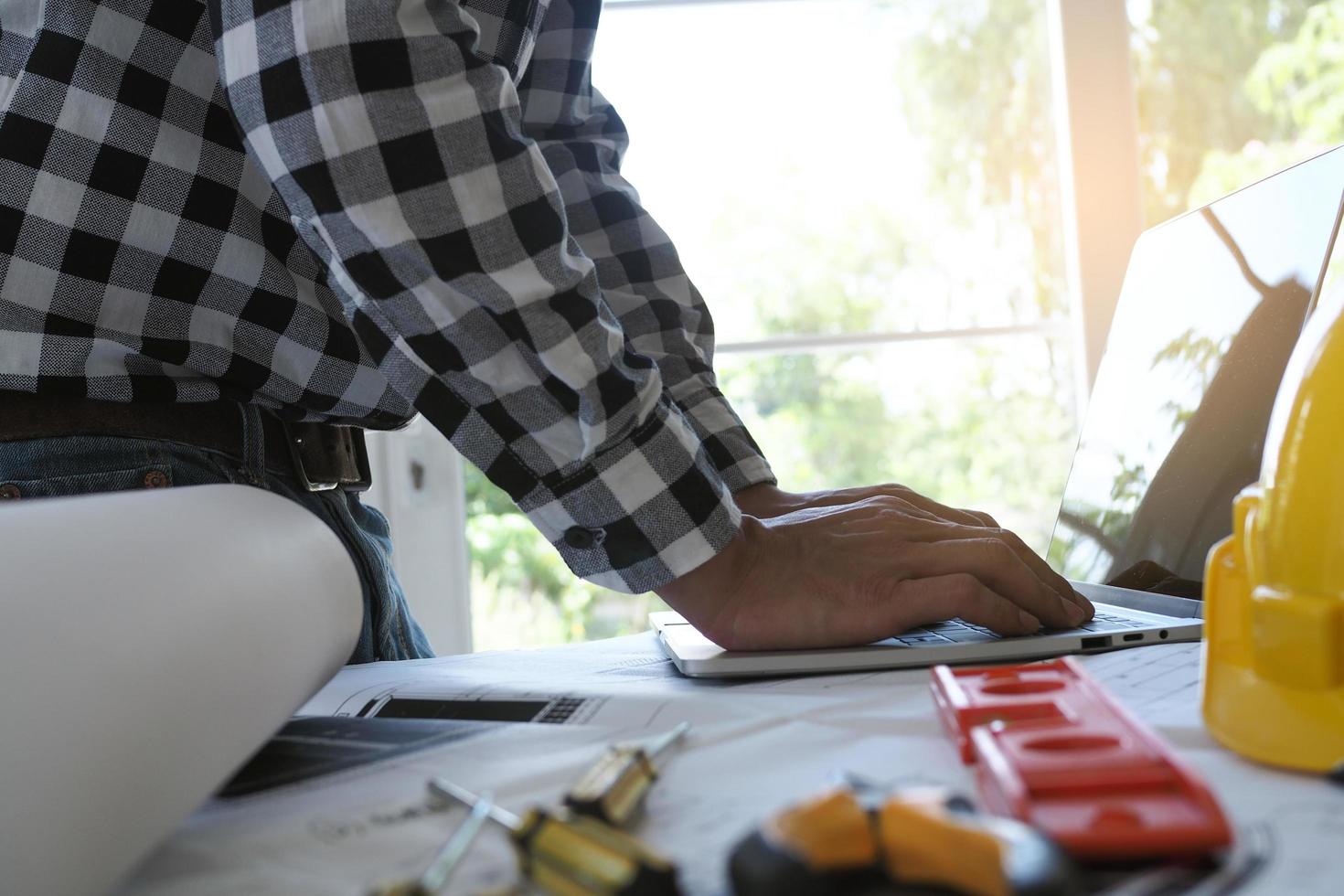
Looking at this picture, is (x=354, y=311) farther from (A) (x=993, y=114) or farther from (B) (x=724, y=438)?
(A) (x=993, y=114)

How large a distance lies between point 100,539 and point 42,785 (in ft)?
0.29

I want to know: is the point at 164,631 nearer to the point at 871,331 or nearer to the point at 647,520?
the point at 647,520

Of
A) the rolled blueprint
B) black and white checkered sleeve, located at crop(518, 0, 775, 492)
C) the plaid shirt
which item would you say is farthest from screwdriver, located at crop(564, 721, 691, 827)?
black and white checkered sleeve, located at crop(518, 0, 775, 492)

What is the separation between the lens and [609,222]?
82cm

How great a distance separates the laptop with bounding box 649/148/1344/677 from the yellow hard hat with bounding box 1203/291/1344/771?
19 cm

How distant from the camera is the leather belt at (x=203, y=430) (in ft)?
1.91

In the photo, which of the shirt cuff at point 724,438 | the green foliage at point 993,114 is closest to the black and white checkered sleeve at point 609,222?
the shirt cuff at point 724,438

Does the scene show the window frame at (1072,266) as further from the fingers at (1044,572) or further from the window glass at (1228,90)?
the fingers at (1044,572)

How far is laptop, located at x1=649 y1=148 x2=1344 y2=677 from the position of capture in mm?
525

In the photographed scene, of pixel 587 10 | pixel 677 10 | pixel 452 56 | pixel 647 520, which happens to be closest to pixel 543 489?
pixel 647 520

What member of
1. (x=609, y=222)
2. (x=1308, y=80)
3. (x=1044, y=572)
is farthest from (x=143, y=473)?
(x=1308, y=80)

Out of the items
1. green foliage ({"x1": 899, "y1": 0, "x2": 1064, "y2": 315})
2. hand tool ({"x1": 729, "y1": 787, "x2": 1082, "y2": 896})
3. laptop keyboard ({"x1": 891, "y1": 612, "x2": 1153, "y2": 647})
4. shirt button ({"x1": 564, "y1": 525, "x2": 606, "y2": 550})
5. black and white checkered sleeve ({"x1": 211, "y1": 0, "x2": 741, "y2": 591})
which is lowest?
A: laptop keyboard ({"x1": 891, "y1": 612, "x2": 1153, "y2": 647})

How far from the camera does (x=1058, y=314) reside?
1.91 m

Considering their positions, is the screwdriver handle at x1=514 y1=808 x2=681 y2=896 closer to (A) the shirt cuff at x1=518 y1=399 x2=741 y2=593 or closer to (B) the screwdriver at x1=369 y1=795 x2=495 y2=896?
(B) the screwdriver at x1=369 y1=795 x2=495 y2=896
